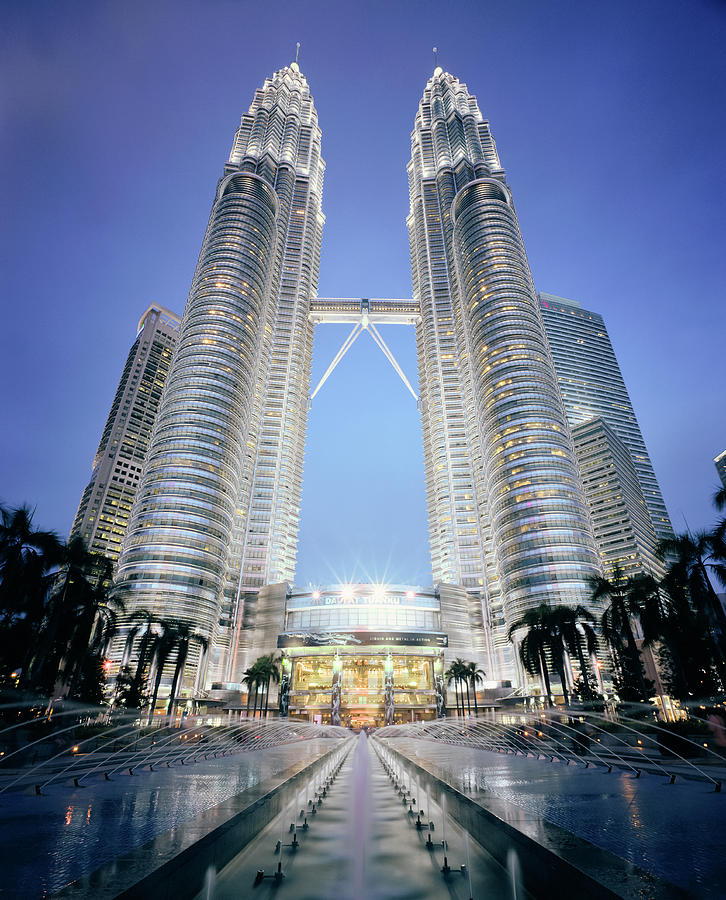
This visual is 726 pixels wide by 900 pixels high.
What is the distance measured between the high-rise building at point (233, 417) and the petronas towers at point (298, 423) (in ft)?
1.51

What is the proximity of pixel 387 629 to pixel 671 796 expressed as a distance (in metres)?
103

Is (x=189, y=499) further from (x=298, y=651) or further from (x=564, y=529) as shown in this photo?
(x=564, y=529)

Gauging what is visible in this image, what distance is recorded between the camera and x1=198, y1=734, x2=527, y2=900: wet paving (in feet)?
20.1

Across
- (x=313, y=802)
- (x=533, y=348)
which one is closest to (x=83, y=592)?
(x=313, y=802)

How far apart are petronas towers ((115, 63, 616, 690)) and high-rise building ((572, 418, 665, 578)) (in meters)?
47.2

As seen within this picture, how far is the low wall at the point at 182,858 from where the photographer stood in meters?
4.00

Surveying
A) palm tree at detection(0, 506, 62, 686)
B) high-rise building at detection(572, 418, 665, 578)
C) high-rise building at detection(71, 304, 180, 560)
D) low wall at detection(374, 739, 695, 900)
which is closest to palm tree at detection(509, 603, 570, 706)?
palm tree at detection(0, 506, 62, 686)

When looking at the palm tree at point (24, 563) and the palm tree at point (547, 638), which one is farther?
the palm tree at point (547, 638)

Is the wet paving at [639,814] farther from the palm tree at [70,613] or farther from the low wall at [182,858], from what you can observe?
the palm tree at [70,613]

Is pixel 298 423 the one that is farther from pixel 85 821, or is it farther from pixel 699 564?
pixel 85 821

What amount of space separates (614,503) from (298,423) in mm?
107668

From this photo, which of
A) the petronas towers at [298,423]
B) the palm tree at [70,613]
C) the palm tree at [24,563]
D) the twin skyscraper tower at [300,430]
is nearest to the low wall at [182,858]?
the palm tree at [24,563]

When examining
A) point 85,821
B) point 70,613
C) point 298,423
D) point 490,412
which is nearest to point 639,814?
point 85,821

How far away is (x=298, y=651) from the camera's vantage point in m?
105
